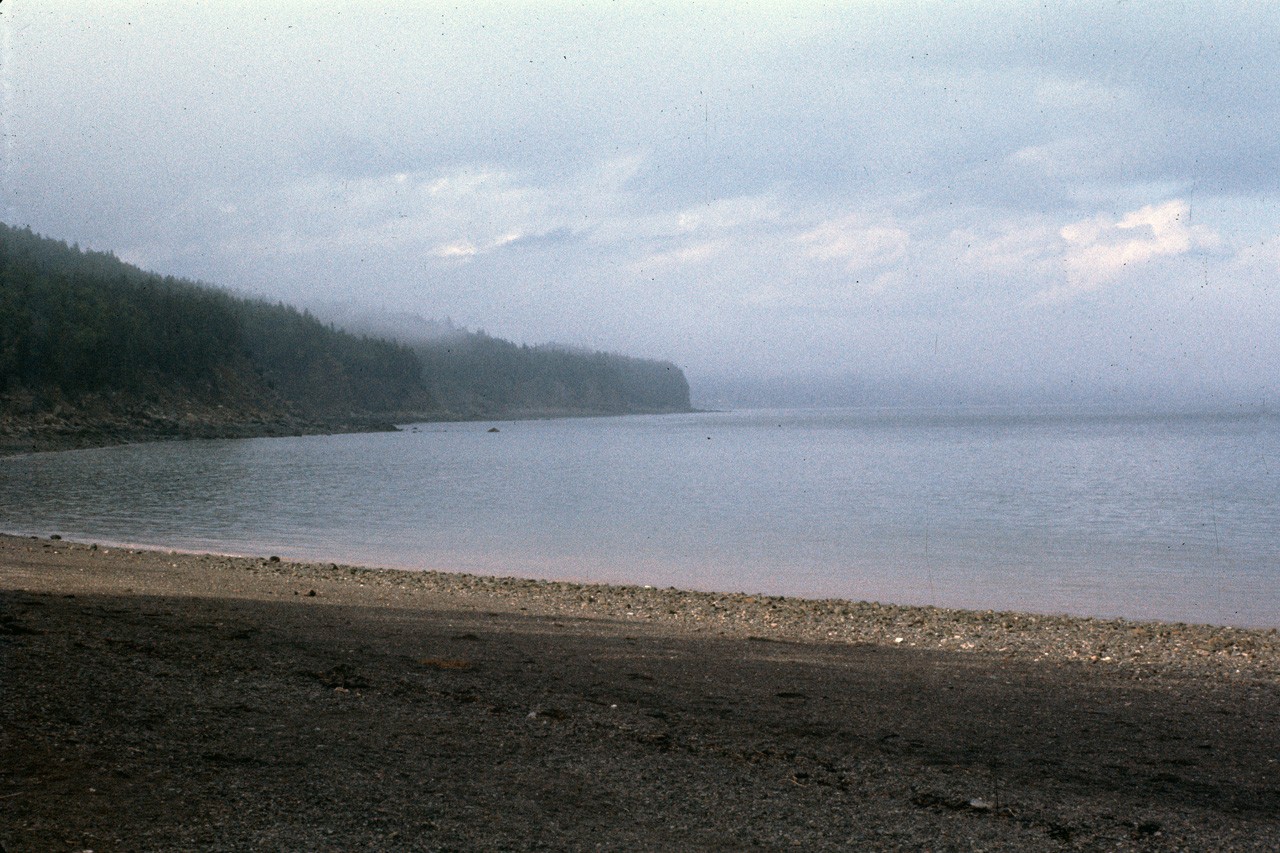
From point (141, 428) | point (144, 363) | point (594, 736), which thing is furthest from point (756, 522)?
point (144, 363)

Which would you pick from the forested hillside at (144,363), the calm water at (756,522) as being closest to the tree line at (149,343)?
the forested hillside at (144,363)

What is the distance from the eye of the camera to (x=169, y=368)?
124m

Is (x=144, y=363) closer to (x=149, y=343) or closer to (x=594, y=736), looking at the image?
(x=149, y=343)

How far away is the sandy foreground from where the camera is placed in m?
5.20

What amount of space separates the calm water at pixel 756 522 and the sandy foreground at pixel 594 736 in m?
8.68

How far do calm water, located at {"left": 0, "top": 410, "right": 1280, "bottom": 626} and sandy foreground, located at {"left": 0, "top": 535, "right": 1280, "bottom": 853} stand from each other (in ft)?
28.5

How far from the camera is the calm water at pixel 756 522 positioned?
21.4 m

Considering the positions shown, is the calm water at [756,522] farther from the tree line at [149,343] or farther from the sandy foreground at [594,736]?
the tree line at [149,343]

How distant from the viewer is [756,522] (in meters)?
34.2

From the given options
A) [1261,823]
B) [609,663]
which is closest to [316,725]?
[609,663]

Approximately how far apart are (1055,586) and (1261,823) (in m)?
16.0

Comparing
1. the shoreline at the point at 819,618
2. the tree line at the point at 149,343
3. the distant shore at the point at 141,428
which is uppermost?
the tree line at the point at 149,343

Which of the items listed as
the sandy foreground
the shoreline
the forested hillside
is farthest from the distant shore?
the sandy foreground

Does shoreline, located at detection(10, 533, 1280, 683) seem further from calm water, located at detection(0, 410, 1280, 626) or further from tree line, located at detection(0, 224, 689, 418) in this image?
tree line, located at detection(0, 224, 689, 418)
